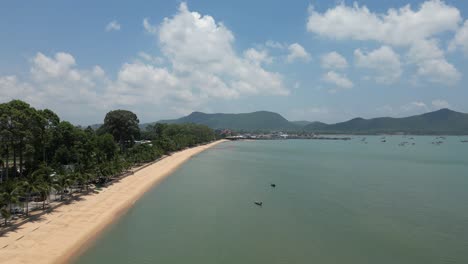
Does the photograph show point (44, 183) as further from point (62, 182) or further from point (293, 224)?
point (293, 224)

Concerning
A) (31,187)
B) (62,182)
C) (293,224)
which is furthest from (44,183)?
(293,224)

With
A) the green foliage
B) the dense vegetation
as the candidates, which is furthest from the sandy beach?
the green foliage

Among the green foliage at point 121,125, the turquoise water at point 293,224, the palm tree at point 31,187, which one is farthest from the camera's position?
the green foliage at point 121,125

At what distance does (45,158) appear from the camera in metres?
48.3

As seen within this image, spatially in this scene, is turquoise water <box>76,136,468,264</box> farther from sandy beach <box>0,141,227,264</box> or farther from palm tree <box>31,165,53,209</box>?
palm tree <box>31,165,53,209</box>

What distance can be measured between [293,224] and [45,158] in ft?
119

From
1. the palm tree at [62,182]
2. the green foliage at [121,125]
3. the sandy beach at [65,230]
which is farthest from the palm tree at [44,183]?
the green foliage at [121,125]

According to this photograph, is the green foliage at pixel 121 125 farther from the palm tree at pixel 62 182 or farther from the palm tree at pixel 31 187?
the palm tree at pixel 31 187

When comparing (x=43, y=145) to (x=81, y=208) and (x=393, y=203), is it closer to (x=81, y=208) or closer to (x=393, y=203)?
(x=81, y=208)

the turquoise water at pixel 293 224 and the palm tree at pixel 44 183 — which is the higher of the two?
the palm tree at pixel 44 183

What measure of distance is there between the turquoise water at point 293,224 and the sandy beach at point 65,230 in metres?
1.22

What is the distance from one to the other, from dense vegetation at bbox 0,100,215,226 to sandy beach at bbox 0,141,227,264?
1.93m

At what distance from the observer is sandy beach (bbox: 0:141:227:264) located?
68.2 feet

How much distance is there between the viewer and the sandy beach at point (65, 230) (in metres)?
20.8
